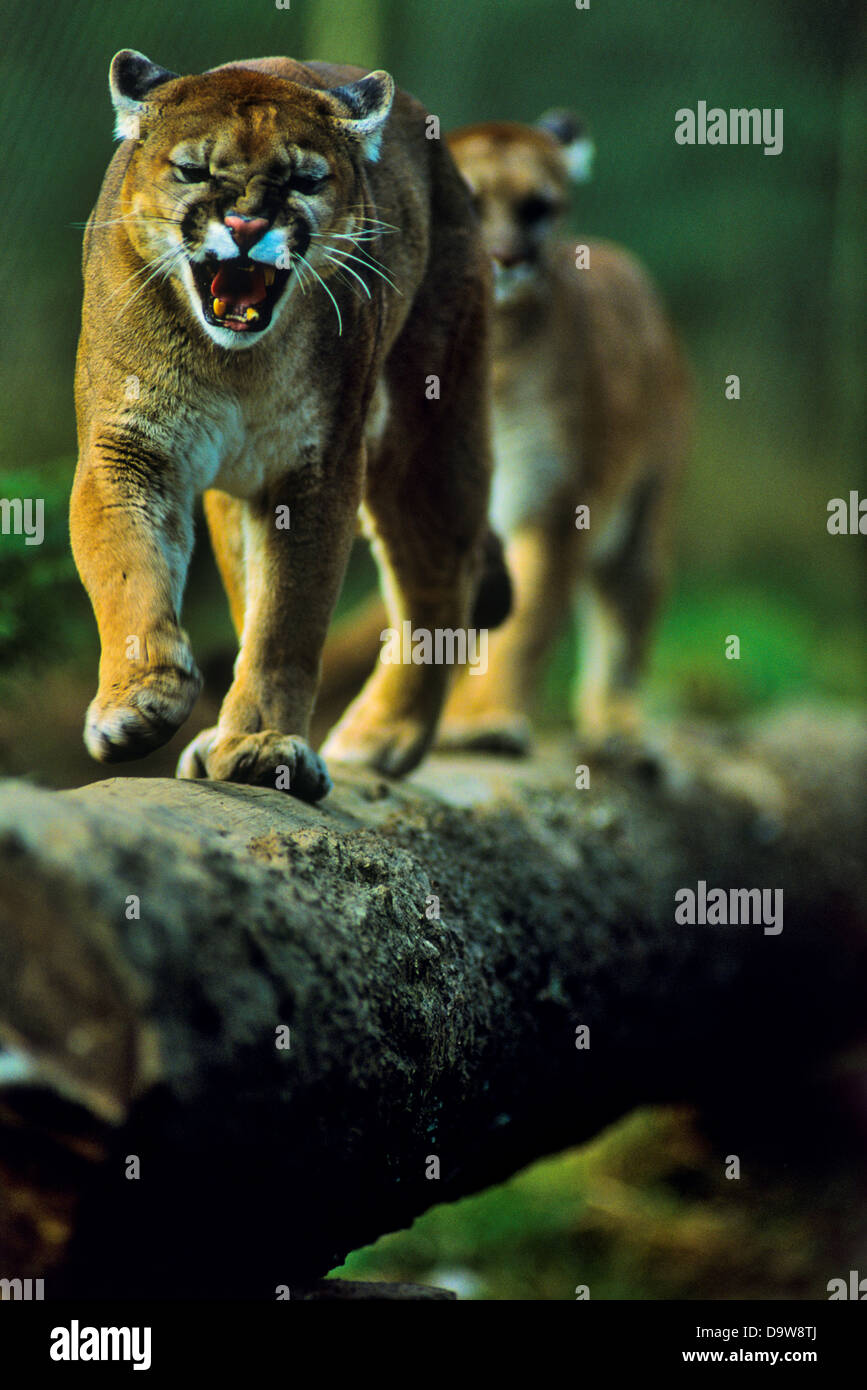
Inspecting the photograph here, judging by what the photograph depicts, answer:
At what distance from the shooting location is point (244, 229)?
2264 mm

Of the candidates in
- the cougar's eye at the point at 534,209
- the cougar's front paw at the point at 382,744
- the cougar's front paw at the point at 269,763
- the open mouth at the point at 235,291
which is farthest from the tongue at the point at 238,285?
the cougar's eye at the point at 534,209

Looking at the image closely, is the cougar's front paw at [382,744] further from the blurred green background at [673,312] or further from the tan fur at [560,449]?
the tan fur at [560,449]

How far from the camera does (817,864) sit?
440 centimetres

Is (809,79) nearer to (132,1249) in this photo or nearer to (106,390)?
(106,390)

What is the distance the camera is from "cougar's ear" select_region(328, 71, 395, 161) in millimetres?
2523

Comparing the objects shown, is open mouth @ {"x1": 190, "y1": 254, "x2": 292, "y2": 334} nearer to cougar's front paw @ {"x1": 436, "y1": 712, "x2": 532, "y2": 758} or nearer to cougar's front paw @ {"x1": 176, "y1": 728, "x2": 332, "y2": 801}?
cougar's front paw @ {"x1": 176, "y1": 728, "x2": 332, "y2": 801}

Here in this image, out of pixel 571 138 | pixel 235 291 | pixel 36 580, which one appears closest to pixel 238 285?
pixel 235 291

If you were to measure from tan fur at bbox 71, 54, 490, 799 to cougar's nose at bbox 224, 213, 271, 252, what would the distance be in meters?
0.02

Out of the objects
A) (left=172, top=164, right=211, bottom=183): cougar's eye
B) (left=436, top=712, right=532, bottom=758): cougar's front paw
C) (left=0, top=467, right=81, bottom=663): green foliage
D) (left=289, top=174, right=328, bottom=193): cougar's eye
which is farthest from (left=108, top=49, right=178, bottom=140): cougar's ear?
(left=436, top=712, right=532, bottom=758): cougar's front paw

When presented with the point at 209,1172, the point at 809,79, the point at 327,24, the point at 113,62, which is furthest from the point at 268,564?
the point at 809,79

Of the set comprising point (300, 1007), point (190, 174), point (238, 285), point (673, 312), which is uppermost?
point (673, 312)

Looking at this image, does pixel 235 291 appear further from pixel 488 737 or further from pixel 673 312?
pixel 673 312

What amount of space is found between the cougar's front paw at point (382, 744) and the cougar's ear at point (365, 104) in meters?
1.31

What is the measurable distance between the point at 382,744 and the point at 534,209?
8.07ft
